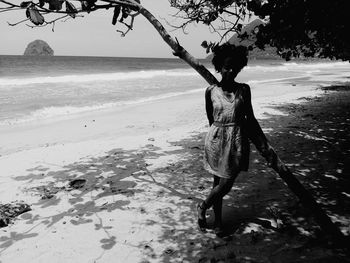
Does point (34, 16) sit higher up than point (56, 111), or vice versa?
point (34, 16)

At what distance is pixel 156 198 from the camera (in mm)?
5109

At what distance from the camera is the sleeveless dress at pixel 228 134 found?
11.0ft

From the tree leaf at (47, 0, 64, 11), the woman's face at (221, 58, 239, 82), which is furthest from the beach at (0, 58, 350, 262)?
the tree leaf at (47, 0, 64, 11)

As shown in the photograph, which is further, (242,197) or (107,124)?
(107,124)

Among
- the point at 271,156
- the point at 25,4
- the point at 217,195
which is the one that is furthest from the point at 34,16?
the point at 271,156

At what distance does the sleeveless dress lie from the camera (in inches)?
132

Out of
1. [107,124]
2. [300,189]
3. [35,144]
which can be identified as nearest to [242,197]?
[300,189]

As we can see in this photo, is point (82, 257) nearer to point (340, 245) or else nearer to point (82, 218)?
point (82, 218)

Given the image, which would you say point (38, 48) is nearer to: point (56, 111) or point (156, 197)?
point (56, 111)

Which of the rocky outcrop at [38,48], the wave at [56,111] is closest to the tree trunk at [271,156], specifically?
the wave at [56,111]

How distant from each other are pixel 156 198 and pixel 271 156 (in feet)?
7.42

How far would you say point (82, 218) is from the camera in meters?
4.50

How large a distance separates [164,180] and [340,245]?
3083mm

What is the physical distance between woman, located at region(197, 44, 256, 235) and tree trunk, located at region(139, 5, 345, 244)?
0.15 meters
